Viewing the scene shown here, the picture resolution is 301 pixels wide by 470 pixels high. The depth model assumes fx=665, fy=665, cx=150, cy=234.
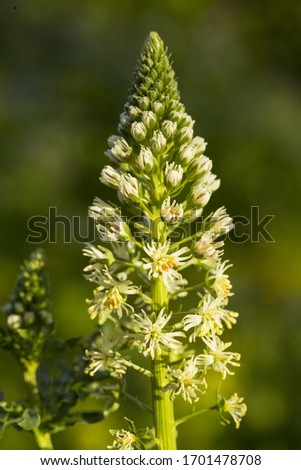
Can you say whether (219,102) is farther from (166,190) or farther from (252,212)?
(166,190)

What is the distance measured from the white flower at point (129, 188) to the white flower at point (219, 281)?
42cm

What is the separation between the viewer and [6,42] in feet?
27.7

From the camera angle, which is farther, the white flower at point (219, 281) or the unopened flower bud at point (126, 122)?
the unopened flower bud at point (126, 122)

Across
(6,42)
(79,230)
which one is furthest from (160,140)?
(6,42)

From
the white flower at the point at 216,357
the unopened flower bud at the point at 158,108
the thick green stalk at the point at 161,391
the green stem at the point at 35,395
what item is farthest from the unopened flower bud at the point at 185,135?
the green stem at the point at 35,395

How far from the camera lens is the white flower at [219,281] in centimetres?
253

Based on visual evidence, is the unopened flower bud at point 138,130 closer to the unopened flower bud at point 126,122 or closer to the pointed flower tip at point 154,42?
the unopened flower bud at point 126,122

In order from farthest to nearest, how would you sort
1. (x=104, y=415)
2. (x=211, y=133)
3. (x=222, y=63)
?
(x=222, y=63) → (x=211, y=133) → (x=104, y=415)

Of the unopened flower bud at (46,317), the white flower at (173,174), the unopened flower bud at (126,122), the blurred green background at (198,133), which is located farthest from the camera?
the blurred green background at (198,133)

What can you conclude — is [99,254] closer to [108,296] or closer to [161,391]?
[108,296]

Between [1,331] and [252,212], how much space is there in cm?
426

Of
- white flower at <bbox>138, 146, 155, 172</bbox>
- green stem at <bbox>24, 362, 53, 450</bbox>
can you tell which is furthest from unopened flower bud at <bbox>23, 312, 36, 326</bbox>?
white flower at <bbox>138, 146, 155, 172</bbox>

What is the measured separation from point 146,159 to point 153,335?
0.66m

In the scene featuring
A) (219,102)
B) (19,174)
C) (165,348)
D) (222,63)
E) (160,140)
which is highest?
(222,63)
